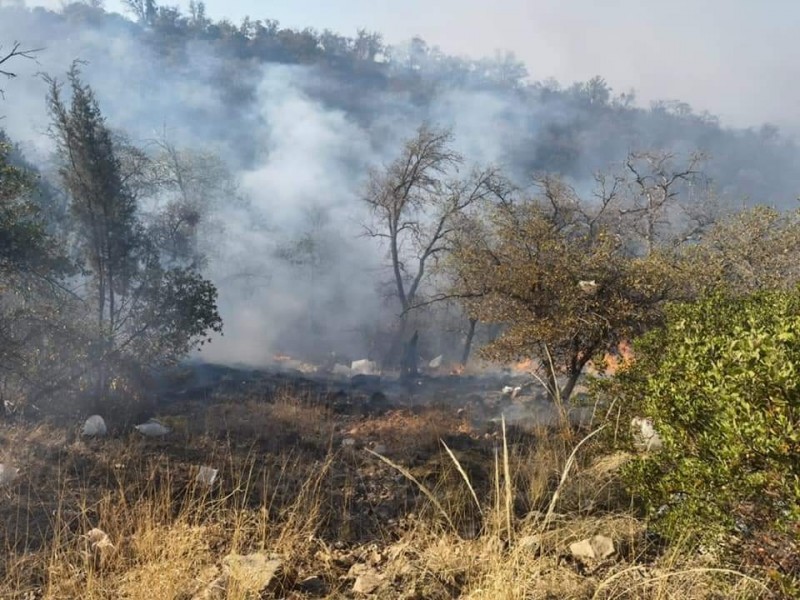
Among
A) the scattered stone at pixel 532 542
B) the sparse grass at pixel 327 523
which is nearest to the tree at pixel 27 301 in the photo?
the sparse grass at pixel 327 523

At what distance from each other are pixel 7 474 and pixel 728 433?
613 centimetres

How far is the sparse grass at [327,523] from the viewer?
2.94 meters

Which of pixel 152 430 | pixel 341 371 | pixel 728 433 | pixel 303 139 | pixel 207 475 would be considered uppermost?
pixel 303 139

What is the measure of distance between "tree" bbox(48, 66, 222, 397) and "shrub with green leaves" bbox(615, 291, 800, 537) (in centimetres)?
915

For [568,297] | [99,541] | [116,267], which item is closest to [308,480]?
[99,541]

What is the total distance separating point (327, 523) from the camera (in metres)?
4.48

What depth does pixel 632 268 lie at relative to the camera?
815cm

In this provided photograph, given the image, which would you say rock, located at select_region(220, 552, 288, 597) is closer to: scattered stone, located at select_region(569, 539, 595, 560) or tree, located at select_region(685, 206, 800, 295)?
scattered stone, located at select_region(569, 539, 595, 560)

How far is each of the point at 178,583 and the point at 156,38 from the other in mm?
74130

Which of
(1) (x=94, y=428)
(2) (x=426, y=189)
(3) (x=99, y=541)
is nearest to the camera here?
(3) (x=99, y=541)

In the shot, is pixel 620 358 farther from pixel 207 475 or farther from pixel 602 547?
pixel 207 475

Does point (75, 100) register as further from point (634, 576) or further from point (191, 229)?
point (634, 576)

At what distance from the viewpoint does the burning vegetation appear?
268 centimetres

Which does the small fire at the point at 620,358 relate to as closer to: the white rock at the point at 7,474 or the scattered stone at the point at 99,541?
the scattered stone at the point at 99,541
